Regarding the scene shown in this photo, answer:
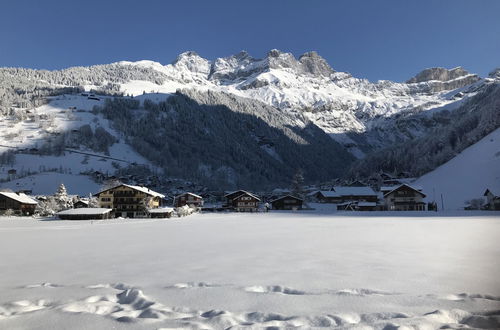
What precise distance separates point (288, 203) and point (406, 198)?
113 ft

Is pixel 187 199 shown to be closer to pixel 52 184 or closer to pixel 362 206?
pixel 362 206

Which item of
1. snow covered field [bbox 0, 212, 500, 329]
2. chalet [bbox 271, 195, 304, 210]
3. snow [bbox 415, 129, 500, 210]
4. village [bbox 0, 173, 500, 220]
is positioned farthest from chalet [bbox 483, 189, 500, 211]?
snow covered field [bbox 0, 212, 500, 329]

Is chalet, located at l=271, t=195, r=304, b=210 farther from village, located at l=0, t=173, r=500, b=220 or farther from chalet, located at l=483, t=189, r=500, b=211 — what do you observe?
chalet, located at l=483, t=189, r=500, b=211

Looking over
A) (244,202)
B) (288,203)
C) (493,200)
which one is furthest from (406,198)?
(244,202)

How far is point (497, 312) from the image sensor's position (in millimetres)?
7734

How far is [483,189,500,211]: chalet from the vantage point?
76.2 m

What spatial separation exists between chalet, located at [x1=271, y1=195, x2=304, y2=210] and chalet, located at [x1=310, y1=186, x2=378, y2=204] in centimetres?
1301

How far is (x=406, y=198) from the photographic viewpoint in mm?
89312

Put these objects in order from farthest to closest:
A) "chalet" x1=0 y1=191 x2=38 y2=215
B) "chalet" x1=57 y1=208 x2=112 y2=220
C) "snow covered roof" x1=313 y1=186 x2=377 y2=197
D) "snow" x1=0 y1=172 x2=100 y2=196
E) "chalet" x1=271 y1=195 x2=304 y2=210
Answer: "snow" x1=0 y1=172 x2=100 y2=196
"snow covered roof" x1=313 y1=186 x2=377 y2=197
"chalet" x1=271 y1=195 x2=304 y2=210
"chalet" x1=0 y1=191 x2=38 y2=215
"chalet" x1=57 y1=208 x2=112 y2=220

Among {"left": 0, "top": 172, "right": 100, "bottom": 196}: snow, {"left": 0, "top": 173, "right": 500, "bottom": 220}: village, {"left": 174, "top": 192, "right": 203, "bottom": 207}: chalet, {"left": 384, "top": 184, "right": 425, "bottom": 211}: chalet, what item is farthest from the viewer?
{"left": 0, "top": 172, "right": 100, "bottom": 196}: snow

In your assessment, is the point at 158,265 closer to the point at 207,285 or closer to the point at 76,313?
the point at 207,285

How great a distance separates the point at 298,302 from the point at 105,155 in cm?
19880

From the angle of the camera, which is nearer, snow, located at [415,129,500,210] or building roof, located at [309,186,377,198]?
snow, located at [415,129,500,210]

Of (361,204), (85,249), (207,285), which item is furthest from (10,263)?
(361,204)
